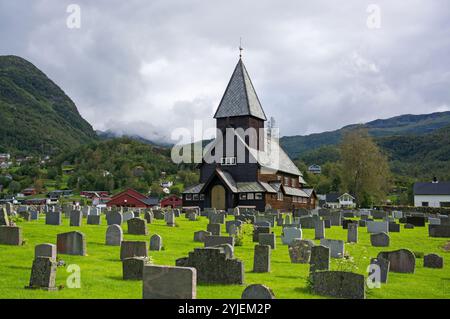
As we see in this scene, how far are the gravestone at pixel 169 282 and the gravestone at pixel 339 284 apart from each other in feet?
12.2

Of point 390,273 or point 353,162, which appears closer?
point 390,273

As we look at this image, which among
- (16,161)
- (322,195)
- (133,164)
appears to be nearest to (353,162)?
(322,195)

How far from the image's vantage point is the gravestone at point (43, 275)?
1255 centimetres

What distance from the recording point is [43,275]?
41.3ft

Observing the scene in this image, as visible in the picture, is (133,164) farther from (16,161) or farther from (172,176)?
(16,161)

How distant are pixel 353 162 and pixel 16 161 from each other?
150742 millimetres

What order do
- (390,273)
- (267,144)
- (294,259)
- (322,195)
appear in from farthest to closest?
(322,195)
(267,144)
(294,259)
(390,273)

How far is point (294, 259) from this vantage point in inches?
760

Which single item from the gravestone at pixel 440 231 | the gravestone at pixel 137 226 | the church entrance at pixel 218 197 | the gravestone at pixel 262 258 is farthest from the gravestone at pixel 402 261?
the church entrance at pixel 218 197

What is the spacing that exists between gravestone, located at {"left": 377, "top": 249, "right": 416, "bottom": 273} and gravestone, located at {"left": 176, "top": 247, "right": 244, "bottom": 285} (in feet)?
19.2

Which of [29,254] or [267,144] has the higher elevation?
[267,144]

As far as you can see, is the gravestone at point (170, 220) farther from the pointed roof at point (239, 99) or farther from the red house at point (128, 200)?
the red house at point (128, 200)

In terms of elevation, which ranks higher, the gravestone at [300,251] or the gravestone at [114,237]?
the gravestone at [114,237]

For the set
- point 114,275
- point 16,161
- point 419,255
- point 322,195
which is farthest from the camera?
point 16,161
